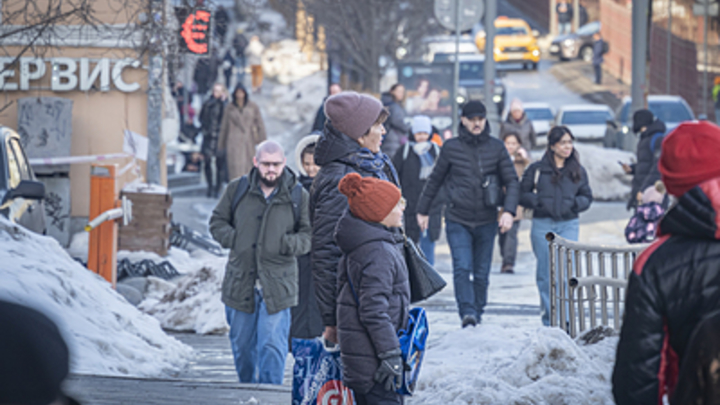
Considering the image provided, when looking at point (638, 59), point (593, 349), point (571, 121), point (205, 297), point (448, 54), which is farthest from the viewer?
point (448, 54)

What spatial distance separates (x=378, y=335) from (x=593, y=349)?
215 centimetres

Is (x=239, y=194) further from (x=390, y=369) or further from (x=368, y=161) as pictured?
(x=390, y=369)

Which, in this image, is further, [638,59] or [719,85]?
[719,85]

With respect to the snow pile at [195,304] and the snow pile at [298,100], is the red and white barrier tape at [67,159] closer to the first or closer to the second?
the snow pile at [195,304]

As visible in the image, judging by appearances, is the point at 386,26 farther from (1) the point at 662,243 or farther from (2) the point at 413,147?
(1) the point at 662,243

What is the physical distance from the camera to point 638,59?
1984 cm

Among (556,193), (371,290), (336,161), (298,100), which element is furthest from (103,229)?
(298,100)

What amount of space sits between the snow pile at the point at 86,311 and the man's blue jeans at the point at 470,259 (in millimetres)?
2368

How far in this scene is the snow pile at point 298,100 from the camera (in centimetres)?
3519

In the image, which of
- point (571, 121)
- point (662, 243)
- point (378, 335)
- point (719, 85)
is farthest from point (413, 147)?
point (719, 85)

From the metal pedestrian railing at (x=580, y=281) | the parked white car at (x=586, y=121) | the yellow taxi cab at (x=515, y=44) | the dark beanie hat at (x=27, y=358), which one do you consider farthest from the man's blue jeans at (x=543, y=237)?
the yellow taxi cab at (x=515, y=44)

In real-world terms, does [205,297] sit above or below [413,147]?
below

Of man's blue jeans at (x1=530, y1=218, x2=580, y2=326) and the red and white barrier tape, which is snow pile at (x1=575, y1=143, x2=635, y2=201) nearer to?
the red and white barrier tape

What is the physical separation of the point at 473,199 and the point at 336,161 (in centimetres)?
401
